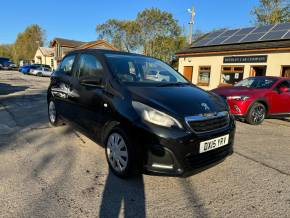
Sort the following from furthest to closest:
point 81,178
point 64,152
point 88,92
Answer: point 64,152, point 88,92, point 81,178

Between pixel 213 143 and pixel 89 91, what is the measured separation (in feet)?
6.79

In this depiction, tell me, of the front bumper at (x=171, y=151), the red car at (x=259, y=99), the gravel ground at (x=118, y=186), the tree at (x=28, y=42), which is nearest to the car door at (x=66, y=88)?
the gravel ground at (x=118, y=186)

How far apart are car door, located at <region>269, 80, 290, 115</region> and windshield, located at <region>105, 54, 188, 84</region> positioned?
14.3 feet

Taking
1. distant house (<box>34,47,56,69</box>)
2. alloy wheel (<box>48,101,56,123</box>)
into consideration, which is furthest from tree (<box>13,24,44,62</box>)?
alloy wheel (<box>48,101,56,123</box>)

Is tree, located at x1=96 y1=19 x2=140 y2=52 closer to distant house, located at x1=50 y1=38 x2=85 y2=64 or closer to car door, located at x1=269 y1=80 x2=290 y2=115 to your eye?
distant house, located at x1=50 y1=38 x2=85 y2=64

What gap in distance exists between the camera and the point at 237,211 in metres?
2.73

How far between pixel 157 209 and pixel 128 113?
118 centimetres

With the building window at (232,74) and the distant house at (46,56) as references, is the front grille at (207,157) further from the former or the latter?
the distant house at (46,56)

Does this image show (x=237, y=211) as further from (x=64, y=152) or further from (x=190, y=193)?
(x=64, y=152)

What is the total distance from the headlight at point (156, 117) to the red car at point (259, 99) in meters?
4.69

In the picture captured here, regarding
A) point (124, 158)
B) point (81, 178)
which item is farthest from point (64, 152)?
point (124, 158)

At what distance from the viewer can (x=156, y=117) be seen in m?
2.96

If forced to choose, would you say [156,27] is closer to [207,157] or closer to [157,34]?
[157,34]

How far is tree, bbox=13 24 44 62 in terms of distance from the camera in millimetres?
68562
